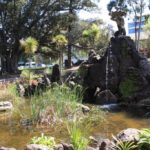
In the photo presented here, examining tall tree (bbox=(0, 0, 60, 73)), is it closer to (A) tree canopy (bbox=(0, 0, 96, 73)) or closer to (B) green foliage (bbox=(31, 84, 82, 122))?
(A) tree canopy (bbox=(0, 0, 96, 73))

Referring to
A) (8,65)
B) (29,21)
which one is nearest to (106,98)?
(8,65)

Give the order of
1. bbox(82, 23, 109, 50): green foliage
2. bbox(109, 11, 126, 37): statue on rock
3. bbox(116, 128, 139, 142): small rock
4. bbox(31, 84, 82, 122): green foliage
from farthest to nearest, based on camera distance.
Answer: bbox(82, 23, 109, 50): green foliage → bbox(109, 11, 126, 37): statue on rock → bbox(31, 84, 82, 122): green foliage → bbox(116, 128, 139, 142): small rock

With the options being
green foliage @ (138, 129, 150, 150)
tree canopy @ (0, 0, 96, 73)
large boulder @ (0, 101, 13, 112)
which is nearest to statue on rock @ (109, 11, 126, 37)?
large boulder @ (0, 101, 13, 112)

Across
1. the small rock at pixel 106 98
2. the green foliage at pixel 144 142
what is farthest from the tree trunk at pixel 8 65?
the green foliage at pixel 144 142

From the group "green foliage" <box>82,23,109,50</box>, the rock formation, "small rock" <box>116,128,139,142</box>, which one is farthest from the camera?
"green foliage" <box>82,23,109,50</box>

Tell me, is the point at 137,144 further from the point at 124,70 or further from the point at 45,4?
the point at 45,4

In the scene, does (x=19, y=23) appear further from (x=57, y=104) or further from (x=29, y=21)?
(x=57, y=104)

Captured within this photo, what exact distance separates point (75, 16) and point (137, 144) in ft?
119

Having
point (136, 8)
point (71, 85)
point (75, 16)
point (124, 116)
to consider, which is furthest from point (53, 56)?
point (124, 116)

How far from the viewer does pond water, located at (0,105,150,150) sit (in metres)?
9.90

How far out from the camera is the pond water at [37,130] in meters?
9.90

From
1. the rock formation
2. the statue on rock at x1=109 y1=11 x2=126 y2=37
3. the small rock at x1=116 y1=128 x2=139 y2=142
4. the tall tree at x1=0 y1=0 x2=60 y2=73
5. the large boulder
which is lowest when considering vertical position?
the large boulder

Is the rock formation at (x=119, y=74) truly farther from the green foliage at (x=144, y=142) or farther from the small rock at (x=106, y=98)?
the green foliage at (x=144, y=142)

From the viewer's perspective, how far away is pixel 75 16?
137 ft
